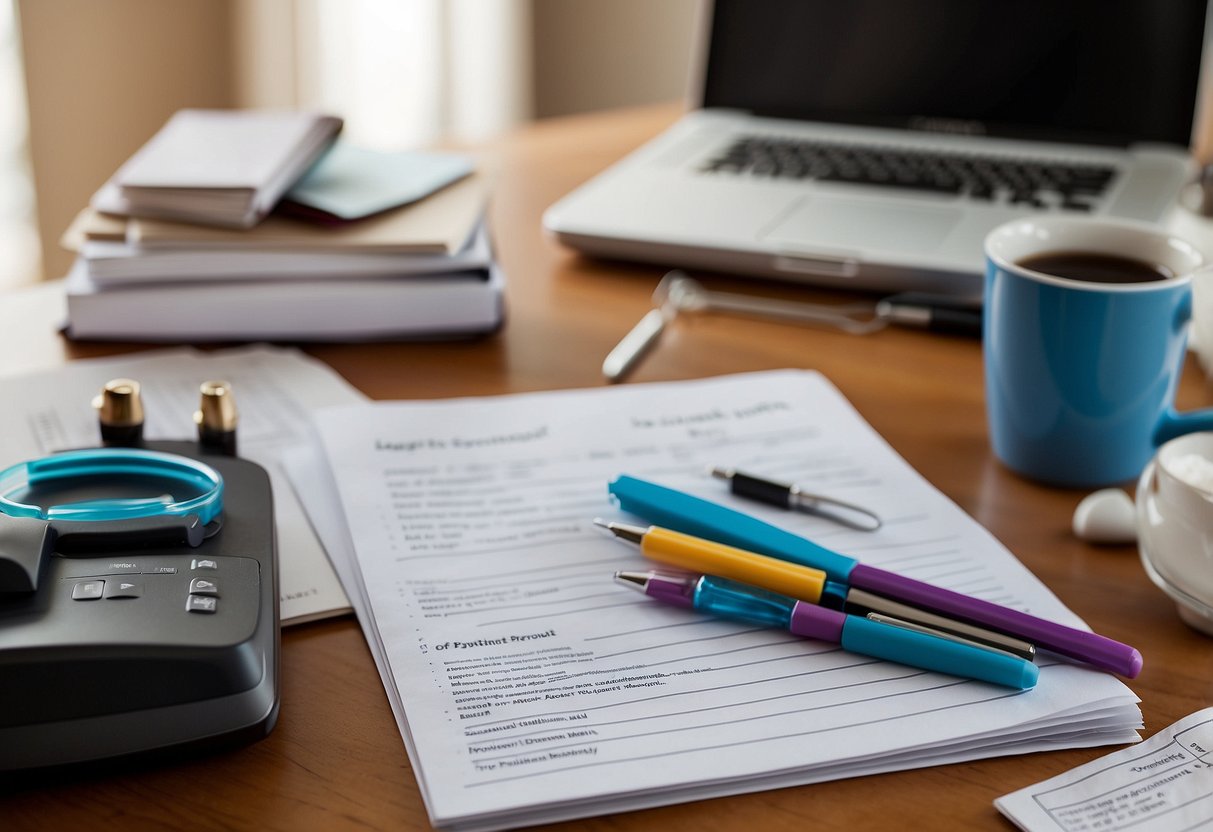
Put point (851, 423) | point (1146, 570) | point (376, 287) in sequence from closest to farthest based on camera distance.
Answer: point (1146, 570)
point (851, 423)
point (376, 287)

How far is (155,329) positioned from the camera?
80cm

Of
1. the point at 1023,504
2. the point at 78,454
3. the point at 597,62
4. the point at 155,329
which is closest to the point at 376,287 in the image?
the point at 155,329

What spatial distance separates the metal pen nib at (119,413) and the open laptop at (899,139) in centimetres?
44

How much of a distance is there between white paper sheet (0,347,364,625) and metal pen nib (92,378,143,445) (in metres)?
0.08

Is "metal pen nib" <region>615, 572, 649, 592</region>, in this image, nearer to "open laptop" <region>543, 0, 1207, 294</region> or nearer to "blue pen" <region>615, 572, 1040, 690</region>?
"blue pen" <region>615, 572, 1040, 690</region>

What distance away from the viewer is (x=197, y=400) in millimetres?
718

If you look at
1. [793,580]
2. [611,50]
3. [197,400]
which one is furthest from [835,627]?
[611,50]

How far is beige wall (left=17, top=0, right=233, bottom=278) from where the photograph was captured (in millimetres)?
1854

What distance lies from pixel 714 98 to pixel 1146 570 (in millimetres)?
738

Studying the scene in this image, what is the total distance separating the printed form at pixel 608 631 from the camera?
43 centimetres

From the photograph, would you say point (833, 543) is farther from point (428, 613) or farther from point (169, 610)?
point (169, 610)

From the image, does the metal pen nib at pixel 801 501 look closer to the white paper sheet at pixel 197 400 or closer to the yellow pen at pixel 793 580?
the yellow pen at pixel 793 580

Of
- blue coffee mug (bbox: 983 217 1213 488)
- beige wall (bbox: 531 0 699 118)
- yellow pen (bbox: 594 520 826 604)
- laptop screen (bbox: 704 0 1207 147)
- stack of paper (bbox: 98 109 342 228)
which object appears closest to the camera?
yellow pen (bbox: 594 520 826 604)

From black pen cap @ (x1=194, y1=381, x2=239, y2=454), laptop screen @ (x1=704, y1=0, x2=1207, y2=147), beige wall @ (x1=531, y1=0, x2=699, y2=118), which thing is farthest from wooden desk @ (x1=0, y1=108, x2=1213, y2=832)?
beige wall @ (x1=531, y1=0, x2=699, y2=118)
